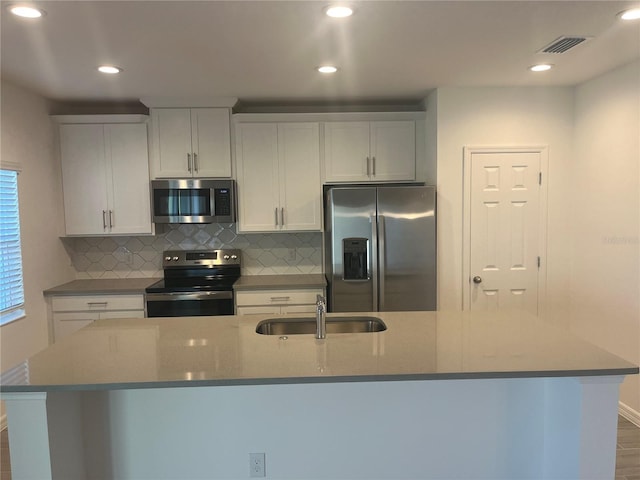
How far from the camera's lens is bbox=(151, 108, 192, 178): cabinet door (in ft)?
12.7

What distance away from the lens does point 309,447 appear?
2.11 metres

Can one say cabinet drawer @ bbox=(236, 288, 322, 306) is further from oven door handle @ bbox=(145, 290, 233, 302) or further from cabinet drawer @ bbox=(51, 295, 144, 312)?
cabinet drawer @ bbox=(51, 295, 144, 312)

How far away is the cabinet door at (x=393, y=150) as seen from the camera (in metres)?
4.02

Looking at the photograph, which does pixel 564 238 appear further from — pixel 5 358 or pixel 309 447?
A: pixel 5 358

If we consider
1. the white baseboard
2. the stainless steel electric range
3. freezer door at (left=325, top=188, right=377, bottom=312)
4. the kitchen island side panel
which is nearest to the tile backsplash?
the stainless steel electric range

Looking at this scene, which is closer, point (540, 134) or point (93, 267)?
point (540, 134)

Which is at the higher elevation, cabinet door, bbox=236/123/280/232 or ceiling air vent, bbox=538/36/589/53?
ceiling air vent, bbox=538/36/589/53

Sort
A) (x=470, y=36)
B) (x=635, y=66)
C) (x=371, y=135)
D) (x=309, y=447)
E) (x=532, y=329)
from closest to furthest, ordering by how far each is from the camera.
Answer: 1. (x=309, y=447)
2. (x=532, y=329)
3. (x=470, y=36)
4. (x=635, y=66)
5. (x=371, y=135)

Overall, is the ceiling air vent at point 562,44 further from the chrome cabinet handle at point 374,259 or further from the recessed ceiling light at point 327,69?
the chrome cabinet handle at point 374,259

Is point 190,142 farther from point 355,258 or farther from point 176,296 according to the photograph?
point 355,258

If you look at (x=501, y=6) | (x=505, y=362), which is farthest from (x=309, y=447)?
(x=501, y=6)

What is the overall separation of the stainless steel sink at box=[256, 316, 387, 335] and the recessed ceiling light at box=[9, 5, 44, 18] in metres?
1.86

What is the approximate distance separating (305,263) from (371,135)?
1345 mm

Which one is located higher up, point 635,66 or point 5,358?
point 635,66
